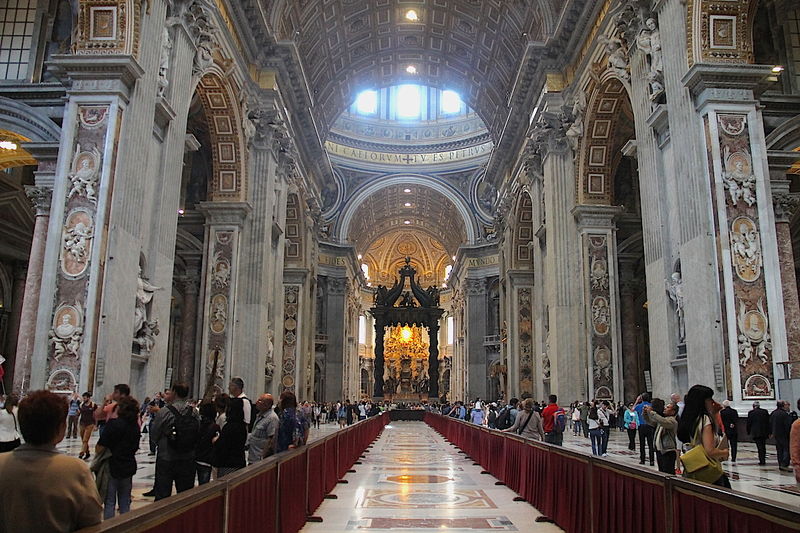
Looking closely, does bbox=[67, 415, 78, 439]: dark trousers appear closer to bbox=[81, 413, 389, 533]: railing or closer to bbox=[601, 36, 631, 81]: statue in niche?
bbox=[81, 413, 389, 533]: railing

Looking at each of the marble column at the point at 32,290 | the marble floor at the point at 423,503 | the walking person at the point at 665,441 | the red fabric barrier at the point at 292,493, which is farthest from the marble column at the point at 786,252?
the marble column at the point at 32,290

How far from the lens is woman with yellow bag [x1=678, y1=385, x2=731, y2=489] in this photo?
3711mm

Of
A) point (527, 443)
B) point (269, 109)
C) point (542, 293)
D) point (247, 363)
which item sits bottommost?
point (527, 443)

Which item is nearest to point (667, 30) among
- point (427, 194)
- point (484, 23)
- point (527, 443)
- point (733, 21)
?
point (733, 21)

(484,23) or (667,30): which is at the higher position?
(484,23)

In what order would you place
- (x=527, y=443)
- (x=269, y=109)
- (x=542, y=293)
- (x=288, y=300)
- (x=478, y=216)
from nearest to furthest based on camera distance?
1. (x=527, y=443)
2. (x=269, y=109)
3. (x=542, y=293)
4. (x=288, y=300)
5. (x=478, y=216)

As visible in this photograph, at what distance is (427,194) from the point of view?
43438 millimetres

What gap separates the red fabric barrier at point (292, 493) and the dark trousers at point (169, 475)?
68cm

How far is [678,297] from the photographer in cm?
1045

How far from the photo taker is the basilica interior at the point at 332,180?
950 cm

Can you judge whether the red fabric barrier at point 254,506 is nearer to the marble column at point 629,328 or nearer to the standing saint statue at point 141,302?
the standing saint statue at point 141,302

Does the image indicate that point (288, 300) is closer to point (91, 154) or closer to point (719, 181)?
point (91, 154)

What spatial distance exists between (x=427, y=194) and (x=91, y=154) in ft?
113

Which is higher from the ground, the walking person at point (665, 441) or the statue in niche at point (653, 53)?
the statue in niche at point (653, 53)
